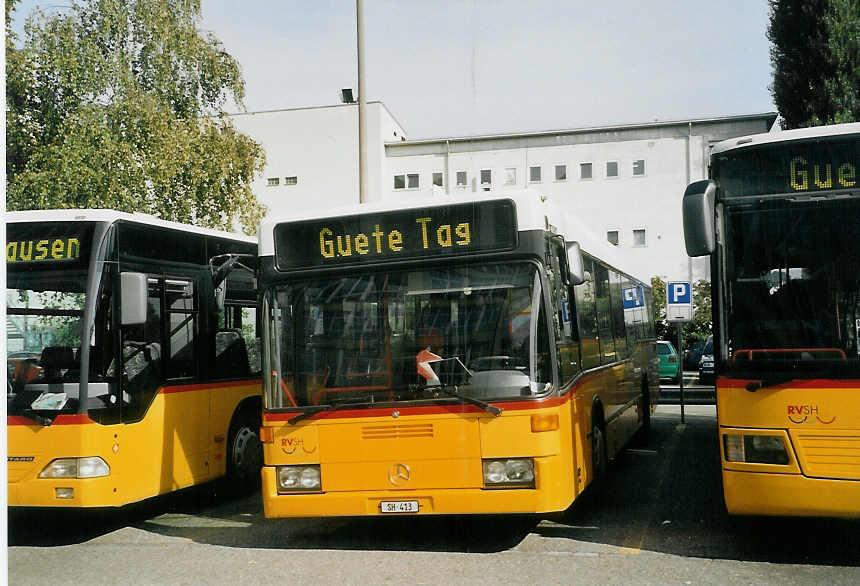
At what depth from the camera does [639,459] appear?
12719mm

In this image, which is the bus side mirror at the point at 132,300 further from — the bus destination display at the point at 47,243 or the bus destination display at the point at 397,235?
the bus destination display at the point at 397,235

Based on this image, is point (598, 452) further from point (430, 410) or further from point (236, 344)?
point (236, 344)

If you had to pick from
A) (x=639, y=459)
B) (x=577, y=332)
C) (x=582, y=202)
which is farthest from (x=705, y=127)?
(x=577, y=332)

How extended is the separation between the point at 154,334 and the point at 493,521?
144 inches

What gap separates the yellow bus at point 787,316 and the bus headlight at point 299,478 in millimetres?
3131

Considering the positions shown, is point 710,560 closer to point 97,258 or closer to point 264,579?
point 264,579

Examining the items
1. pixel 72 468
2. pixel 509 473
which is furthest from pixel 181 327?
pixel 509 473

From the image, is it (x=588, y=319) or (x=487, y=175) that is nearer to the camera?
(x=588, y=319)

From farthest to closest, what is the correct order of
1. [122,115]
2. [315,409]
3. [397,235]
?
[122,115] < [397,235] < [315,409]

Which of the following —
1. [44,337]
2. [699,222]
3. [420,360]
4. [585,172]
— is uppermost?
[585,172]

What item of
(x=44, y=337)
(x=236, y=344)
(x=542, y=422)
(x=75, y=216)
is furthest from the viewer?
(x=236, y=344)

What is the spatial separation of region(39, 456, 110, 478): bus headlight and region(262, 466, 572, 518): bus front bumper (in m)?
1.55

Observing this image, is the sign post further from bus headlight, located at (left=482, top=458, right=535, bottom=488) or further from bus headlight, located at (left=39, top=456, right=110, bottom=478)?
bus headlight, located at (left=39, top=456, right=110, bottom=478)

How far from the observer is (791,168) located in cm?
679
